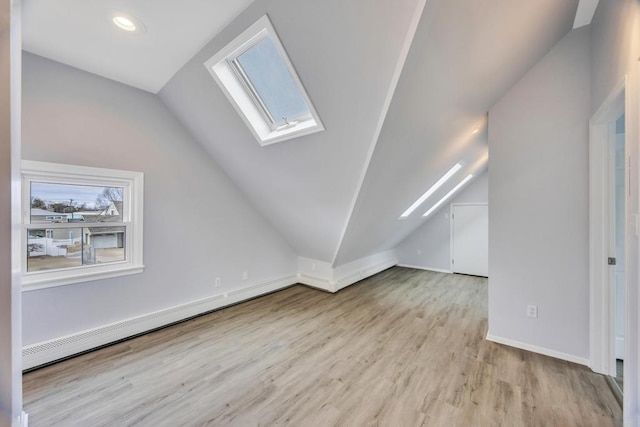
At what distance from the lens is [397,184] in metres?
2.94

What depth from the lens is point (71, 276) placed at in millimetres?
2314

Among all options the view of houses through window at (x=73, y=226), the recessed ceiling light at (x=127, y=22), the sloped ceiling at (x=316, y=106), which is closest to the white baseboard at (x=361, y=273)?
the sloped ceiling at (x=316, y=106)

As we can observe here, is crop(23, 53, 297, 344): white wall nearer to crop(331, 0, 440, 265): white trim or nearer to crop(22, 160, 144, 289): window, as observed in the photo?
crop(22, 160, 144, 289): window

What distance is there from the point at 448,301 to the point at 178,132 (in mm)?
4254

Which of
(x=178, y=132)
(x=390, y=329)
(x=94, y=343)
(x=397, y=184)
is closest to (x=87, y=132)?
(x=178, y=132)

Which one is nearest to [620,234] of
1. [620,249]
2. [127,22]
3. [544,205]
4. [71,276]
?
[620,249]

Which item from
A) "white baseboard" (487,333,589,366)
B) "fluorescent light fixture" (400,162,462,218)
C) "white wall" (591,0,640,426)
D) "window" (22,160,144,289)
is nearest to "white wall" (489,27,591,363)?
"white baseboard" (487,333,589,366)

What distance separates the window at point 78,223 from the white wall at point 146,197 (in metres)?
0.08

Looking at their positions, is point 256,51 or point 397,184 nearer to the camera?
point 256,51

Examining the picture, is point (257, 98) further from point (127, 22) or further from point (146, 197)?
point (146, 197)

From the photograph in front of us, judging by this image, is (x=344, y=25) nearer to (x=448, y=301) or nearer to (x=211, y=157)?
(x=211, y=157)

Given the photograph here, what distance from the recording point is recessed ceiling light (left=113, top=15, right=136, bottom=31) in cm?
175

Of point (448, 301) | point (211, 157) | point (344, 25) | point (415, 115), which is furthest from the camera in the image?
point (448, 301)

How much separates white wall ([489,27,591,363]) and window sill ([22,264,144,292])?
12.1 ft
